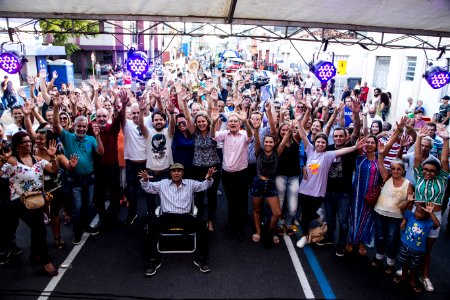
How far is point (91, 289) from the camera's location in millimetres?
4016

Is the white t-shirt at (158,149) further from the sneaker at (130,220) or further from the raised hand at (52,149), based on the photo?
the raised hand at (52,149)

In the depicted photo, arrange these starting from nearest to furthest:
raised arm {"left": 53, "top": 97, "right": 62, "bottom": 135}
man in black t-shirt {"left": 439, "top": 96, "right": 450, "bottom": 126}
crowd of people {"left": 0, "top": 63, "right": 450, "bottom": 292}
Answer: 1. crowd of people {"left": 0, "top": 63, "right": 450, "bottom": 292}
2. raised arm {"left": 53, "top": 97, "right": 62, "bottom": 135}
3. man in black t-shirt {"left": 439, "top": 96, "right": 450, "bottom": 126}

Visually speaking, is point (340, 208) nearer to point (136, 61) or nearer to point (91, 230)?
point (91, 230)

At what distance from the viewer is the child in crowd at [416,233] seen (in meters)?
3.82

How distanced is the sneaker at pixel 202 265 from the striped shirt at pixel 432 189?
2.67 metres

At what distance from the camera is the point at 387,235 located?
4.38 metres

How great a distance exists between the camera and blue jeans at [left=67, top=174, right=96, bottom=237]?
189 inches

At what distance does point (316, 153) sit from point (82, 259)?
356cm

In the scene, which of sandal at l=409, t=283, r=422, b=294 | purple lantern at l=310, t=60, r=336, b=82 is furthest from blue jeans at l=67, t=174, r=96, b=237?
purple lantern at l=310, t=60, r=336, b=82

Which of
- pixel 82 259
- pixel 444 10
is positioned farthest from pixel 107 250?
pixel 444 10

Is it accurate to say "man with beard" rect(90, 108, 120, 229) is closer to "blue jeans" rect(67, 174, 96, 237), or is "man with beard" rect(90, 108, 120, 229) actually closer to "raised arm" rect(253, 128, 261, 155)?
"blue jeans" rect(67, 174, 96, 237)

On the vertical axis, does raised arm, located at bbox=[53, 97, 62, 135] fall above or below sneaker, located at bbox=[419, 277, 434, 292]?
above

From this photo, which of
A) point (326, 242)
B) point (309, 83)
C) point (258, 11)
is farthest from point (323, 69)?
point (309, 83)

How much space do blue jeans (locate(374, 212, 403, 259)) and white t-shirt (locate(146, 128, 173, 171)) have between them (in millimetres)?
3117
